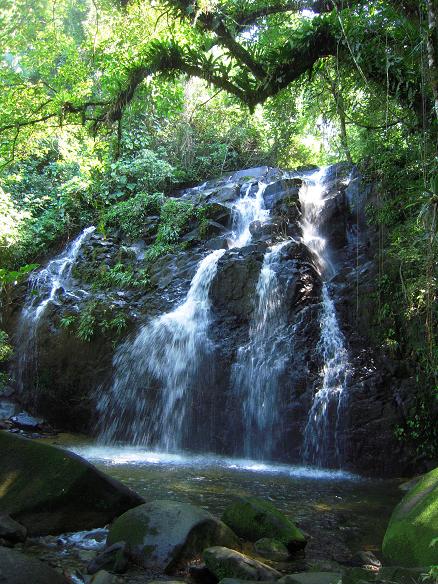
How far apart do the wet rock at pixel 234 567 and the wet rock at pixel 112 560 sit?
0.60m

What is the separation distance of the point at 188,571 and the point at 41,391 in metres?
8.24

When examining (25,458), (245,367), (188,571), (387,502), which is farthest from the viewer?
(245,367)

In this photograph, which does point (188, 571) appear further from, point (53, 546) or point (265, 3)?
point (265, 3)

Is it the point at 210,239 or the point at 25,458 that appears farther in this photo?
the point at 210,239

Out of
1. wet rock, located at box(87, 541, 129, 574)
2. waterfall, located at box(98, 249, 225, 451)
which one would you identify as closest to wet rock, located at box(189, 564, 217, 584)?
wet rock, located at box(87, 541, 129, 574)

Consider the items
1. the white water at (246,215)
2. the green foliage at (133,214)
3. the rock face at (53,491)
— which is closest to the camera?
the rock face at (53,491)

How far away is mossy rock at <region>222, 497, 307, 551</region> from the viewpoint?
4426 mm

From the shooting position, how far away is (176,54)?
8406 millimetres

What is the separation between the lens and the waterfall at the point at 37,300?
37.9 ft

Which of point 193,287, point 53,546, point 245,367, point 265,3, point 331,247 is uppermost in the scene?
point 265,3

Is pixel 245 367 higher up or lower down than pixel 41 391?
higher up

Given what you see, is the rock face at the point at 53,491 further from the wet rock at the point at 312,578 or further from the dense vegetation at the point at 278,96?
the dense vegetation at the point at 278,96

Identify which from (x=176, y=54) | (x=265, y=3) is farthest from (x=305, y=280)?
(x=265, y=3)

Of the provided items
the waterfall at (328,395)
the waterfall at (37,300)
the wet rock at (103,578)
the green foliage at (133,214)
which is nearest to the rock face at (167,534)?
the wet rock at (103,578)
